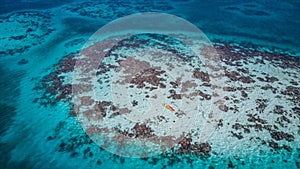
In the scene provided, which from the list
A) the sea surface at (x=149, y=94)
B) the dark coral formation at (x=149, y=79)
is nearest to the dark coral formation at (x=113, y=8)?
the sea surface at (x=149, y=94)

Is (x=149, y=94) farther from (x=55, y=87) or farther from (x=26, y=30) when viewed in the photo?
(x=26, y=30)

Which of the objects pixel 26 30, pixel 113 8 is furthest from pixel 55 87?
pixel 113 8

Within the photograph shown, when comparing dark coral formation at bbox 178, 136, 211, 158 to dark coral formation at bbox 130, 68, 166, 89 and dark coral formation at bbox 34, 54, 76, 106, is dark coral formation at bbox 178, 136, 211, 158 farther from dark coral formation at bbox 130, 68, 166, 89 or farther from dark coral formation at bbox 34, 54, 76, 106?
dark coral formation at bbox 34, 54, 76, 106

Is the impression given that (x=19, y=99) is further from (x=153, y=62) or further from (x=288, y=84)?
(x=288, y=84)

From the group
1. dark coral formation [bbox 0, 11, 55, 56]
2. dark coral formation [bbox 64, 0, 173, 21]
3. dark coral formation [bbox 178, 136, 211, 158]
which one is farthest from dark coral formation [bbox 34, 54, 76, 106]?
dark coral formation [bbox 64, 0, 173, 21]

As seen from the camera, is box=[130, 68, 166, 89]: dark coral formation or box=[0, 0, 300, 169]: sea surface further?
box=[130, 68, 166, 89]: dark coral formation

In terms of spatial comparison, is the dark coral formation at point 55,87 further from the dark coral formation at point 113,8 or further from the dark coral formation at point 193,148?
the dark coral formation at point 113,8

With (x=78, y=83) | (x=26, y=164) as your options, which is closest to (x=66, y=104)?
(x=78, y=83)

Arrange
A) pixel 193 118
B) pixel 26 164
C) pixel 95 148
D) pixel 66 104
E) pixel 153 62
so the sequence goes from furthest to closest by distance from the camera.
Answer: pixel 153 62 → pixel 66 104 → pixel 193 118 → pixel 95 148 → pixel 26 164

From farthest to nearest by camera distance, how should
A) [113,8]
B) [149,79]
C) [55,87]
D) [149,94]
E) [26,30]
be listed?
1. [113,8]
2. [26,30]
3. [149,79]
4. [55,87]
5. [149,94]
